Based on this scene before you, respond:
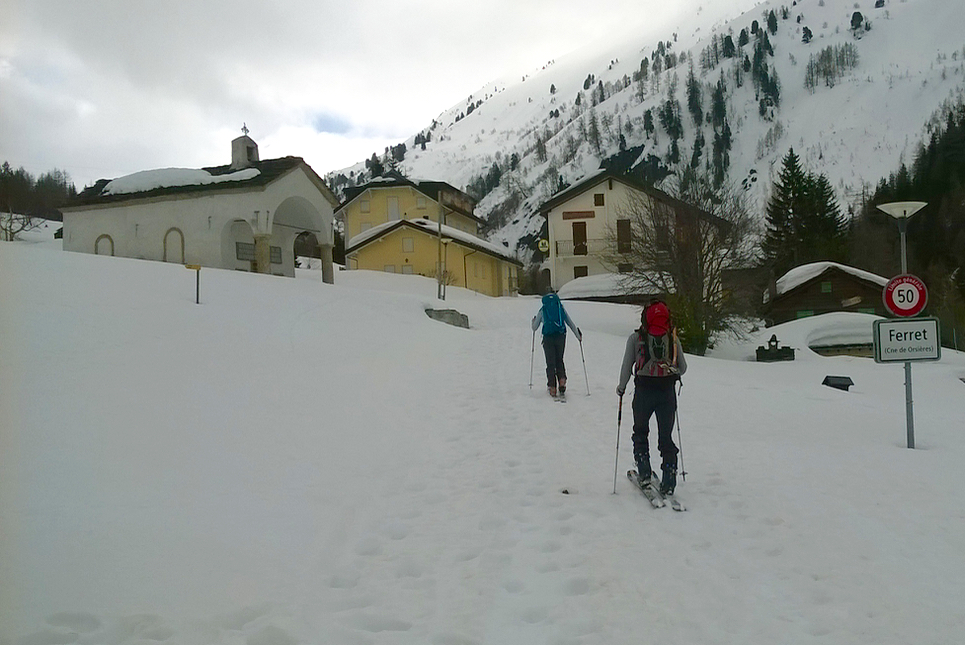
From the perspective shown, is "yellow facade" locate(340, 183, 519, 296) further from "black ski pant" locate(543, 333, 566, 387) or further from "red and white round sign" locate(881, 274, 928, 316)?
"red and white round sign" locate(881, 274, 928, 316)

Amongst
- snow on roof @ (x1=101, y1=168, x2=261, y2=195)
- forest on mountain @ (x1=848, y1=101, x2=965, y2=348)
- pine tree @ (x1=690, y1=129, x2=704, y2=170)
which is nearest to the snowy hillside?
pine tree @ (x1=690, y1=129, x2=704, y2=170)

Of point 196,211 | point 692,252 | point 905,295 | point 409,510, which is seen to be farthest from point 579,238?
point 409,510

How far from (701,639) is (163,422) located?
18.5 feet

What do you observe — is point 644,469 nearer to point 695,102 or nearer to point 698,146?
point 698,146

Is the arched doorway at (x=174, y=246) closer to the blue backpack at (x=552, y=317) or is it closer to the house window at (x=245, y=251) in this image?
the house window at (x=245, y=251)

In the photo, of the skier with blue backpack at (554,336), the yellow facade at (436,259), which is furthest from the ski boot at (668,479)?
the yellow facade at (436,259)

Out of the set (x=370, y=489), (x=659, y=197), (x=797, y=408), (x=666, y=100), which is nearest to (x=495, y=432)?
(x=370, y=489)

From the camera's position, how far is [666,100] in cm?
17100

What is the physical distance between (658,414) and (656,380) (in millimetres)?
333

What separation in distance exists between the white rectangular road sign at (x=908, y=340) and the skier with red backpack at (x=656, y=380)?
4.10 meters

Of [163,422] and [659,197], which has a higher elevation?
[659,197]

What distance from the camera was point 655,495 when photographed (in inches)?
245

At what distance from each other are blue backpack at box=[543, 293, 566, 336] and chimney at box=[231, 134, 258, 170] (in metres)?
20.0

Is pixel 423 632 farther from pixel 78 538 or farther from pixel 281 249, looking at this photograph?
pixel 281 249
